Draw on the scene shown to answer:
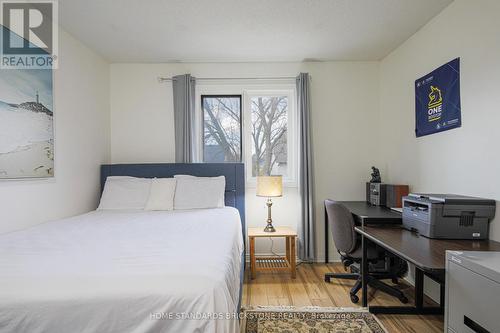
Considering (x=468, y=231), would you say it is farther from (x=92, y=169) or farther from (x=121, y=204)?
(x=92, y=169)

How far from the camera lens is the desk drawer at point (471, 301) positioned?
1.15 m

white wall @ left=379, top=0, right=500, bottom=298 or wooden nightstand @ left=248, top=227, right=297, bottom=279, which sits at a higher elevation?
white wall @ left=379, top=0, right=500, bottom=298

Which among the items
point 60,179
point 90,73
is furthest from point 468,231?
point 90,73

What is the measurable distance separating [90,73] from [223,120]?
1.61 m

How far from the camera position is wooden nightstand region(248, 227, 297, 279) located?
294cm

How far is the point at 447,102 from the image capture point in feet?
7.37

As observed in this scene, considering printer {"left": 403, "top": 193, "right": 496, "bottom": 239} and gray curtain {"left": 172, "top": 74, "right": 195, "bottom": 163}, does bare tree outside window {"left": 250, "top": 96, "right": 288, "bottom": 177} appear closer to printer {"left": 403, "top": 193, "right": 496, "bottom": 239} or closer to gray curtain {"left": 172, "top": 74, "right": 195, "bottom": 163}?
gray curtain {"left": 172, "top": 74, "right": 195, "bottom": 163}

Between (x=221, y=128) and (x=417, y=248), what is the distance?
→ 2.60m

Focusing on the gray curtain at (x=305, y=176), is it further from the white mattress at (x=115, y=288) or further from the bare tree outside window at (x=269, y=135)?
the white mattress at (x=115, y=288)

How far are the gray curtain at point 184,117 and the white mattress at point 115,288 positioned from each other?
1.93 m

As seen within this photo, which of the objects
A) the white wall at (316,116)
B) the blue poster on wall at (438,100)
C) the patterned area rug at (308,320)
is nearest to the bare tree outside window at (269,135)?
the white wall at (316,116)

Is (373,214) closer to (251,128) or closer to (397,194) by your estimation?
(397,194)

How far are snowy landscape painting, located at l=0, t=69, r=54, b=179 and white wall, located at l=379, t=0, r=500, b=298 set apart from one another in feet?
11.3

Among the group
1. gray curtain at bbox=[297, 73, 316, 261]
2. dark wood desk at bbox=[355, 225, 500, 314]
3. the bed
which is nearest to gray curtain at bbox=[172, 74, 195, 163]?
gray curtain at bbox=[297, 73, 316, 261]
